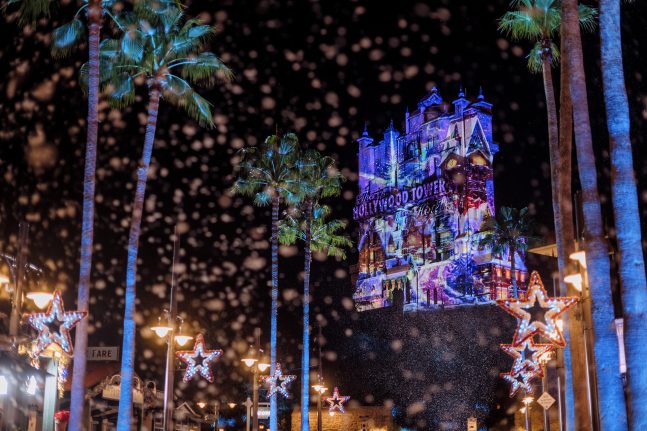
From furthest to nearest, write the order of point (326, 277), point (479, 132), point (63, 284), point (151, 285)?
1. point (479, 132)
2. point (326, 277)
3. point (151, 285)
4. point (63, 284)

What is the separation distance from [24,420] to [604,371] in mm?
18183

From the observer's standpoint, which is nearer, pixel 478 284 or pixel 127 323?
pixel 127 323

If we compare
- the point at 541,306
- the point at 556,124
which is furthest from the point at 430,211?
the point at 541,306

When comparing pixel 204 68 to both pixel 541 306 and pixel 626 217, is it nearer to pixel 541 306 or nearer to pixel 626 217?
pixel 541 306

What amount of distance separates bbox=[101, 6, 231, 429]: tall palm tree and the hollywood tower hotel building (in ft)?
213

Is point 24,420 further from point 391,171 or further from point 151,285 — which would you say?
point 391,171

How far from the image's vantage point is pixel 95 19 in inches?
721

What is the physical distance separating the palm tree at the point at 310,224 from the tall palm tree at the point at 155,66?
1656cm

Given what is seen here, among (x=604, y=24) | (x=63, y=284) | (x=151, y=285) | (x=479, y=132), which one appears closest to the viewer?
(x=604, y=24)

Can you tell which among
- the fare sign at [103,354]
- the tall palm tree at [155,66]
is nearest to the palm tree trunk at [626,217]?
the tall palm tree at [155,66]

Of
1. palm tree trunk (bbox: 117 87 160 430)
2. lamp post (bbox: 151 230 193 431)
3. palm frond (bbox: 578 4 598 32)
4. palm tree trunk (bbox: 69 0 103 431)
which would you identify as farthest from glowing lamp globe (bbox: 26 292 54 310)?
palm frond (bbox: 578 4 598 32)

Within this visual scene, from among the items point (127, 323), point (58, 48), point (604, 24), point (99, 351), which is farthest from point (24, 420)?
point (604, 24)

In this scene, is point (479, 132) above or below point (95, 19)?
above

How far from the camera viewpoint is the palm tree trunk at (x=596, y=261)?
10625mm
